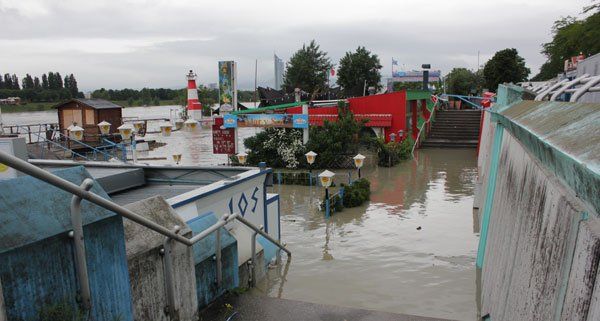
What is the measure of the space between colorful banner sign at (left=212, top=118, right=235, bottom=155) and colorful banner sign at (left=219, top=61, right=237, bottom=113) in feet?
12.5

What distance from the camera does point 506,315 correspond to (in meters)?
3.83

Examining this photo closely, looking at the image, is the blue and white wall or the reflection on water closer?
the blue and white wall

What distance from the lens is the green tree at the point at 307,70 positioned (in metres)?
54.7

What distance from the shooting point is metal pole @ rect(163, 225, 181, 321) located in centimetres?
395

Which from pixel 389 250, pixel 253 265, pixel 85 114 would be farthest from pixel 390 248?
pixel 85 114

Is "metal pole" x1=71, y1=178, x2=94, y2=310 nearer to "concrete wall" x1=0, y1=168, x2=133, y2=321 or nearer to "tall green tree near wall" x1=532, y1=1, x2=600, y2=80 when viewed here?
"concrete wall" x1=0, y1=168, x2=133, y2=321

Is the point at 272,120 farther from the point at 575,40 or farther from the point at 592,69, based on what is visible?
the point at 575,40

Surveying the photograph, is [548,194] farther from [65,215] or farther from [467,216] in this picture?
[467,216]

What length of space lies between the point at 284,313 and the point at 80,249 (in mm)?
2291

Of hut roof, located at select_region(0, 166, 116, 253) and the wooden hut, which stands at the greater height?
hut roof, located at select_region(0, 166, 116, 253)

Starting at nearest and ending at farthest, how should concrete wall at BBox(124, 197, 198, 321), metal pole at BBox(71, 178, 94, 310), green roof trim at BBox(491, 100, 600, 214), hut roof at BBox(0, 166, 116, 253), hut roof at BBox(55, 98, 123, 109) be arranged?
1. green roof trim at BBox(491, 100, 600, 214)
2. hut roof at BBox(0, 166, 116, 253)
3. metal pole at BBox(71, 178, 94, 310)
4. concrete wall at BBox(124, 197, 198, 321)
5. hut roof at BBox(55, 98, 123, 109)

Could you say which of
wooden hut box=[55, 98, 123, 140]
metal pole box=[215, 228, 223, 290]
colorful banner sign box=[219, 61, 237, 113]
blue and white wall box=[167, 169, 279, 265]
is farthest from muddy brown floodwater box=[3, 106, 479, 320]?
wooden hut box=[55, 98, 123, 140]

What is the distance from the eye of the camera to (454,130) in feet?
109

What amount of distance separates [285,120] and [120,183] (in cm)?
1515
